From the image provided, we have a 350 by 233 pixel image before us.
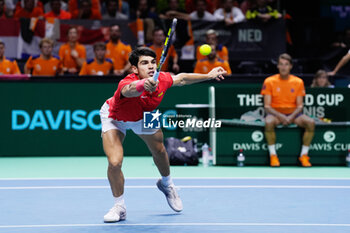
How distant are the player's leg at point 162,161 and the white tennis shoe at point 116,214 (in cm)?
59

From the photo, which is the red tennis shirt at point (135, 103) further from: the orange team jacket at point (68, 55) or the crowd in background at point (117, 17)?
the orange team jacket at point (68, 55)

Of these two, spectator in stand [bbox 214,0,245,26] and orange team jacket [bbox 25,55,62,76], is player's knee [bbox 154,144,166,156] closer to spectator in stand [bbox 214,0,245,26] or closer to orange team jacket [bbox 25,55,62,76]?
orange team jacket [bbox 25,55,62,76]

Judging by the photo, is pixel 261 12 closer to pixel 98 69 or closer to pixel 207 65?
pixel 207 65

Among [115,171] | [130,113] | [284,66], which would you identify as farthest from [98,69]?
[115,171]

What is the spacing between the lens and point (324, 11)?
17125mm

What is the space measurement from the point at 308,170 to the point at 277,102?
126 cm

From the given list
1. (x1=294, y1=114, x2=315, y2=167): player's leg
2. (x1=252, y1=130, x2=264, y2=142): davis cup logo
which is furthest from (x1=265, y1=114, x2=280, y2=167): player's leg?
(x1=294, y1=114, x2=315, y2=167): player's leg

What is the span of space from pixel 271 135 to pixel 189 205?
12.6ft

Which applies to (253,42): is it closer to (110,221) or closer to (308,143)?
(308,143)

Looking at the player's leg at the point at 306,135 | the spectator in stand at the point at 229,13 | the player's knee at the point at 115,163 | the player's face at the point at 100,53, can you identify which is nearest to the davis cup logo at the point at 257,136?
the player's leg at the point at 306,135

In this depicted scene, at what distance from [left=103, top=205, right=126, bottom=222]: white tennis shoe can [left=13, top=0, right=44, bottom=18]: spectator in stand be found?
859 centimetres

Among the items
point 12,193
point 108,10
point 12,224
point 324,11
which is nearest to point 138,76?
point 12,224

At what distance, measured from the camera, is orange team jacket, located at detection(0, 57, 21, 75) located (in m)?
12.2

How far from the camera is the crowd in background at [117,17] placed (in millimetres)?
12422
